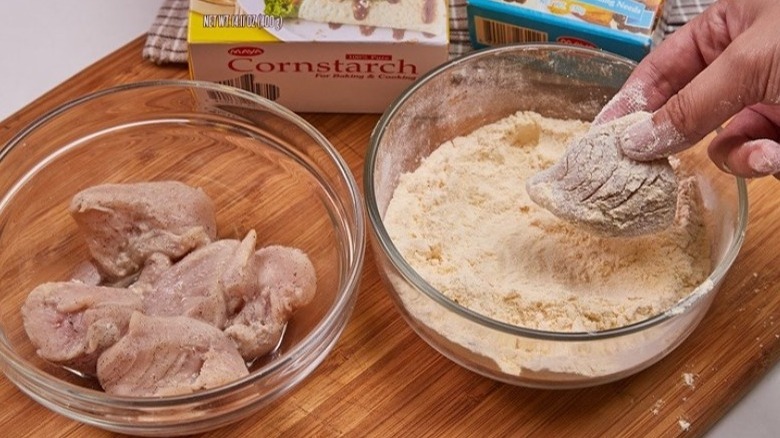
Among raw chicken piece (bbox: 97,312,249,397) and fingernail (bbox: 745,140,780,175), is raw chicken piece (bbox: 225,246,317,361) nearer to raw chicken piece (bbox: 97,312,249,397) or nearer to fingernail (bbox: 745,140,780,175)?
raw chicken piece (bbox: 97,312,249,397)

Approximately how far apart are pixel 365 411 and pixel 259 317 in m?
0.20

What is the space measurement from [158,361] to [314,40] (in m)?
0.58

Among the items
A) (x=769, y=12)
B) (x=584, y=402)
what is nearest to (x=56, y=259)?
→ (x=584, y=402)

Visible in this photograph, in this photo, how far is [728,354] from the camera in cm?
149

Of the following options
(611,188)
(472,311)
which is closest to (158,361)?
(472,311)

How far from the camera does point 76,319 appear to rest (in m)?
1.41

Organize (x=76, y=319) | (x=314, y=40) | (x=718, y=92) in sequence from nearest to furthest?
(x=718, y=92) < (x=76, y=319) < (x=314, y=40)

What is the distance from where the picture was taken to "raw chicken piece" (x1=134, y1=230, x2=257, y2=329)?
4.66ft

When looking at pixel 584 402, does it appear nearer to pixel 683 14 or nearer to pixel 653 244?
pixel 653 244

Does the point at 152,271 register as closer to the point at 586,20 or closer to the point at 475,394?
the point at 475,394

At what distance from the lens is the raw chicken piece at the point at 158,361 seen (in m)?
1.34

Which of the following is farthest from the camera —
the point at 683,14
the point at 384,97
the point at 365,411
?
the point at 683,14

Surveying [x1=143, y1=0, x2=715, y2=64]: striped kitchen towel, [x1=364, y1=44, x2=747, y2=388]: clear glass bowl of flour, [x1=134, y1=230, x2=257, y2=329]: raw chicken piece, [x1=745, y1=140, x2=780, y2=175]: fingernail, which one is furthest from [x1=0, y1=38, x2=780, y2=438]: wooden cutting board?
[x1=143, y1=0, x2=715, y2=64]: striped kitchen towel

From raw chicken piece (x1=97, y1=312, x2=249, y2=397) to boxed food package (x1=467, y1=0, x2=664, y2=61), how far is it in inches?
29.1
